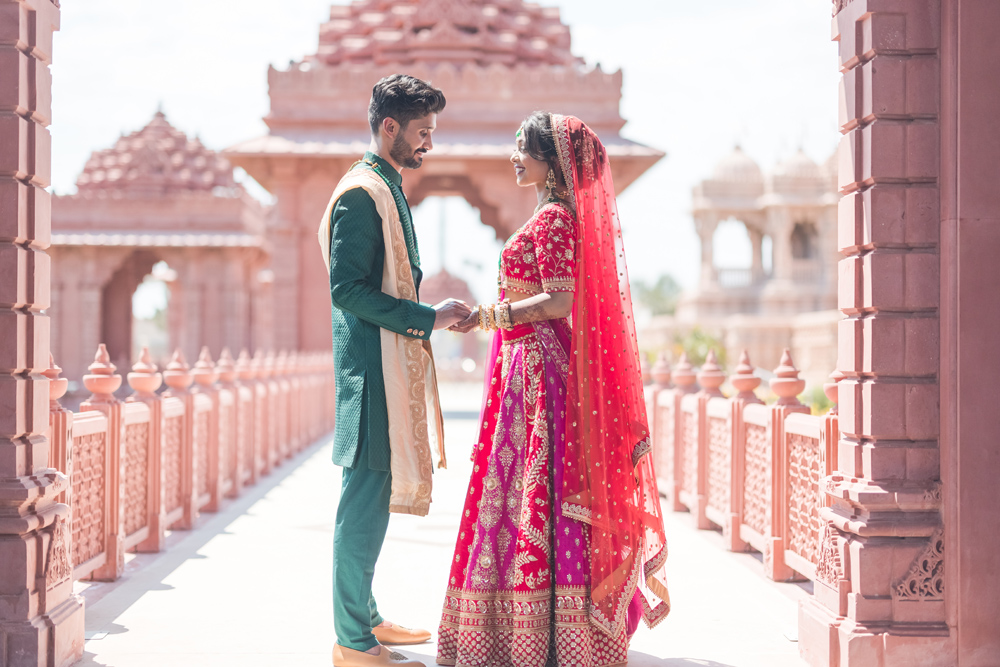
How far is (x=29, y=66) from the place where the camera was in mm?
3223

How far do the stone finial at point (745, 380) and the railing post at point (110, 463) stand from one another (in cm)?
329

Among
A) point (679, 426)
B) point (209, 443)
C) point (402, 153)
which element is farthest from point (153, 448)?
point (679, 426)

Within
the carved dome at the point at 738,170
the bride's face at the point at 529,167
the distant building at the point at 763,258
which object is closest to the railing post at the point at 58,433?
the bride's face at the point at 529,167

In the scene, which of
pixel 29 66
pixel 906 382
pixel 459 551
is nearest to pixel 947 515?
pixel 906 382

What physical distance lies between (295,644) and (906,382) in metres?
2.30

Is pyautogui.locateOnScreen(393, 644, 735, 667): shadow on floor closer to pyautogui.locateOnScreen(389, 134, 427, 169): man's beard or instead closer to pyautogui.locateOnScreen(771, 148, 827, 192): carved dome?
pyautogui.locateOnScreen(389, 134, 427, 169): man's beard

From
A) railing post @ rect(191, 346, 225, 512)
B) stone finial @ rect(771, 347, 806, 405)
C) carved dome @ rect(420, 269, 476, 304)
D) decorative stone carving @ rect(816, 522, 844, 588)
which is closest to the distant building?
carved dome @ rect(420, 269, 476, 304)

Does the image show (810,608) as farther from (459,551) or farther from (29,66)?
(29,66)

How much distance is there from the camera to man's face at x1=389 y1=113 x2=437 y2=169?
325cm

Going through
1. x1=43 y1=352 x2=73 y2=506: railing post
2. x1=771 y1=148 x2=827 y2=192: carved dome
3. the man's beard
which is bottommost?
x1=43 y1=352 x2=73 y2=506: railing post

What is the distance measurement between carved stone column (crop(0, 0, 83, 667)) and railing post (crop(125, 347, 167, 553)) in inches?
90.2

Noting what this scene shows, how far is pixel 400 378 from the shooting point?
3.16 m

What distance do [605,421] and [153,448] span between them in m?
3.39

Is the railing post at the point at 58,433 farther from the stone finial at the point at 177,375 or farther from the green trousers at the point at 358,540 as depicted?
the stone finial at the point at 177,375
